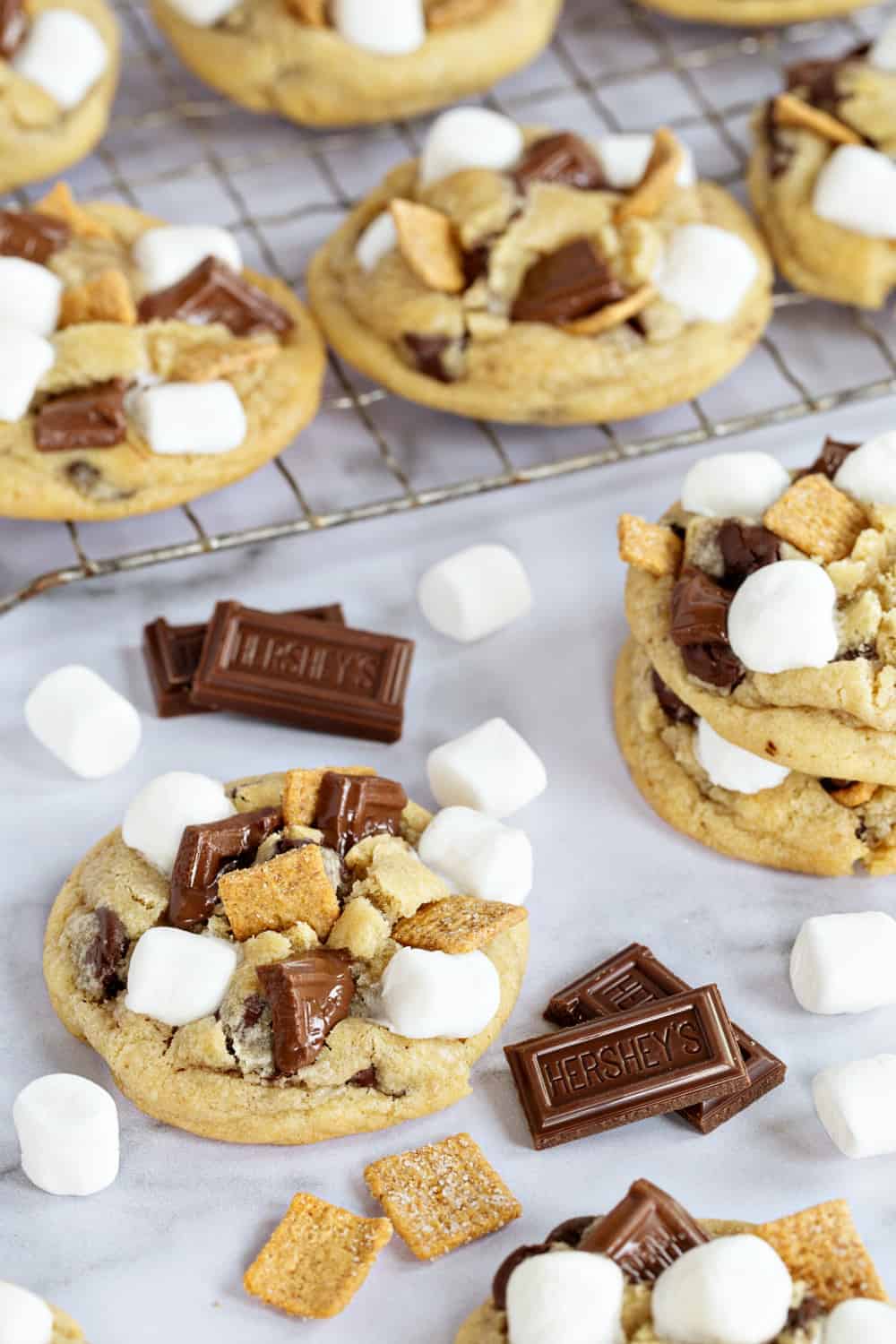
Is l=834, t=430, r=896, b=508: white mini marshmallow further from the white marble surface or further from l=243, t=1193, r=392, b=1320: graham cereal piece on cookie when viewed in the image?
l=243, t=1193, r=392, b=1320: graham cereal piece on cookie

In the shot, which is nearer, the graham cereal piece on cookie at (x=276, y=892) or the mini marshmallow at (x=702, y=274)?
the graham cereal piece on cookie at (x=276, y=892)

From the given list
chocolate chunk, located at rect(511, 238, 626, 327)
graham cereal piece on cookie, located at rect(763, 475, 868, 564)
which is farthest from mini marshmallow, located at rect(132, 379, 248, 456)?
graham cereal piece on cookie, located at rect(763, 475, 868, 564)

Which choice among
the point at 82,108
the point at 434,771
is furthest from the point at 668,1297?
the point at 82,108

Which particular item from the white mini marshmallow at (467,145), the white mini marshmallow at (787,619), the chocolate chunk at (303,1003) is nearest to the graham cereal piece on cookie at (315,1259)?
the chocolate chunk at (303,1003)

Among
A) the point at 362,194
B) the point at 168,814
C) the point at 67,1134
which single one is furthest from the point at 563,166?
the point at 67,1134

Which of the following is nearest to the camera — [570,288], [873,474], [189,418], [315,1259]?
[315,1259]

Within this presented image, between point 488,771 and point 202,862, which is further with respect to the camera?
point 488,771

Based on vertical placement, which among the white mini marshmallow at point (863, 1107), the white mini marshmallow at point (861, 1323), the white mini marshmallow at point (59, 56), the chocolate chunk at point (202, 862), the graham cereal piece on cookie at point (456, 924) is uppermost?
the white mini marshmallow at point (59, 56)

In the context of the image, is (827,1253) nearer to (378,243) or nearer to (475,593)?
(475,593)

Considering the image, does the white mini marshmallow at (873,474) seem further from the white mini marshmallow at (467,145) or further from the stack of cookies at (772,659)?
the white mini marshmallow at (467,145)
